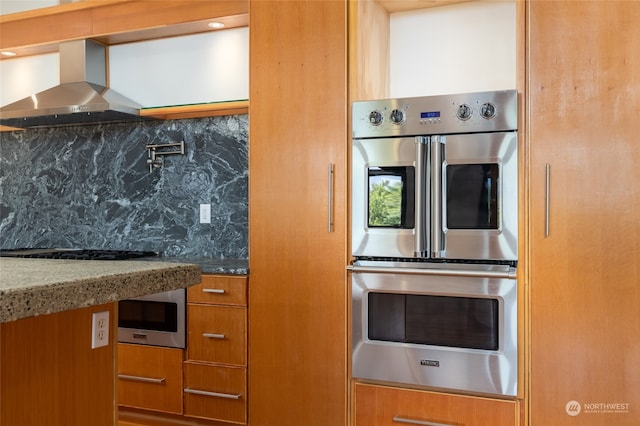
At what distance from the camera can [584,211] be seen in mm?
2105

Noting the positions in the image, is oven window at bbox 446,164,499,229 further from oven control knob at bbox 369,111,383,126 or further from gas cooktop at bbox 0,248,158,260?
gas cooktop at bbox 0,248,158,260

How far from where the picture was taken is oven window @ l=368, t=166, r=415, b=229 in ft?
7.83

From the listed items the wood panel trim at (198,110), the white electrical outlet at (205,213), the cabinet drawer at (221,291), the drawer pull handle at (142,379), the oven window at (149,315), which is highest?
the wood panel trim at (198,110)

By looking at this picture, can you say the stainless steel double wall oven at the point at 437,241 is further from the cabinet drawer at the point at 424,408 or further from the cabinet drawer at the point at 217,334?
the cabinet drawer at the point at 217,334

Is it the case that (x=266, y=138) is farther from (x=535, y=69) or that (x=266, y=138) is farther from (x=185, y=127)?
(x=535, y=69)

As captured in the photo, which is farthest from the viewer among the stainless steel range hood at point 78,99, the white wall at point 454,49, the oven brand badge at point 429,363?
the stainless steel range hood at point 78,99

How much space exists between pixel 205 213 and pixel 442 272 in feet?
5.36

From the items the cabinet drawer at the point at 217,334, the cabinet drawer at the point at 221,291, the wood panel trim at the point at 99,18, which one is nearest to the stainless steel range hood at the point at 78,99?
the wood panel trim at the point at 99,18

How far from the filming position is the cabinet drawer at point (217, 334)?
265cm

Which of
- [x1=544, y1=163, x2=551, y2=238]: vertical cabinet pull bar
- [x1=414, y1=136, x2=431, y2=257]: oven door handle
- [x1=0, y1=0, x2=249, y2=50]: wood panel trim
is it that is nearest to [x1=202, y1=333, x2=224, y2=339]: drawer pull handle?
[x1=414, y1=136, x2=431, y2=257]: oven door handle

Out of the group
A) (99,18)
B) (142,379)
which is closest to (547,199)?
(142,379)

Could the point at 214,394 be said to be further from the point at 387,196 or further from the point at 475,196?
the point at 475,196

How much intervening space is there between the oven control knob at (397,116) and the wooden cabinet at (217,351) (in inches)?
41.3

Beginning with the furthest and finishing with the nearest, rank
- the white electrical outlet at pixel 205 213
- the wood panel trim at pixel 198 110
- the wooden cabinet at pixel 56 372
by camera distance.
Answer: the white electrical outlet at pixel 205 213, the wood panel trim at pixel 198 110, the wooden cabinet at pixel 56 372
